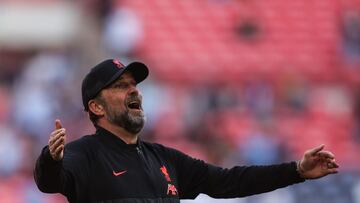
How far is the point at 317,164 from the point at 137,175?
3.14 ft

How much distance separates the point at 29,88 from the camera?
1218 cm

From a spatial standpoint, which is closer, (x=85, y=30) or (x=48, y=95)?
(x=48, y=95)

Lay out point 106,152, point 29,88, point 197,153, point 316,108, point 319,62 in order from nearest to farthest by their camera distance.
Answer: point 106,152 → point 197,153 → point 29,88 → point 316,108 → point 319,62

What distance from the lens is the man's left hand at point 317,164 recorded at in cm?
461

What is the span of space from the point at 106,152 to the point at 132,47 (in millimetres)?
8942

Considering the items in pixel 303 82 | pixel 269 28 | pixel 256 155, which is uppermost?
pixel 269 28

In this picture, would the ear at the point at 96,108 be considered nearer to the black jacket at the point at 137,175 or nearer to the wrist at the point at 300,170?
the black jacket at the point at 137,175

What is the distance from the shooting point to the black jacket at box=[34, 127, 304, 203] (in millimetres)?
4168

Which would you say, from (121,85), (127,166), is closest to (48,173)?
(127,166)

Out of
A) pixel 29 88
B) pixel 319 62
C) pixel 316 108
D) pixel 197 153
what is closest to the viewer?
pixel 197 153

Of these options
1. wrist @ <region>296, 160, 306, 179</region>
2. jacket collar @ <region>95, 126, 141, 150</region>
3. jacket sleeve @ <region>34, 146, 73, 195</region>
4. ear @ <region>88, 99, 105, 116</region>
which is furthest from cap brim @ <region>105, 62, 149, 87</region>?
wrist @ <region>296, 160, 306, 179</region>

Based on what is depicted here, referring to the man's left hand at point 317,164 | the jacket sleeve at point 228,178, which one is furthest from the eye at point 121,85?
the man's left hand at point 317,164

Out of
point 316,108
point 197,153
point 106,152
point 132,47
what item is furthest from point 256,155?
point 106,152

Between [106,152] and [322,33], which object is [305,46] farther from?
[106,152]
